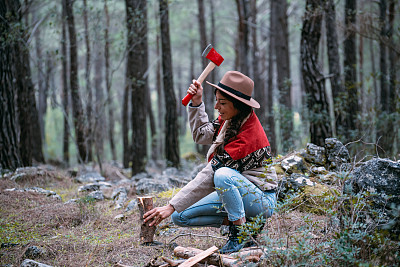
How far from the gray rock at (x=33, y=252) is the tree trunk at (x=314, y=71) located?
5346mm

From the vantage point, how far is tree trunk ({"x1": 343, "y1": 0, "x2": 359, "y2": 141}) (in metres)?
7.95

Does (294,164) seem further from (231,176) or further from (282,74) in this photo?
(282,74)

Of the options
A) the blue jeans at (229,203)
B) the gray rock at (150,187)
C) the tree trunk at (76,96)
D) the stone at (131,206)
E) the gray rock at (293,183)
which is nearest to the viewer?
the blue jeans at (229,203)

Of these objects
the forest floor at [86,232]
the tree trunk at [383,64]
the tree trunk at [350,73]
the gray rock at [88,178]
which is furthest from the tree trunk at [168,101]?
the tree trunk at [383,64]

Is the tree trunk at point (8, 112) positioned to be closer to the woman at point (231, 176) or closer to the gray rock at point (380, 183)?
the woman at point (231, 176)

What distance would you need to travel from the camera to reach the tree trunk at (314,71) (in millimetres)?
6895

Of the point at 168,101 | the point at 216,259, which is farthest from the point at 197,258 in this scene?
the point at 168,101

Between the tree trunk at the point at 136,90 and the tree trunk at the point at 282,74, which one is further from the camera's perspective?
the tree trunk at the point at 136,90

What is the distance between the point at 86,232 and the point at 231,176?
1.95 metres

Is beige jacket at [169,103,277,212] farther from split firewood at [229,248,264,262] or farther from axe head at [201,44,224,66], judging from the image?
axe head at [201,44,224,66]

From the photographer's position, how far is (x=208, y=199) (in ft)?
10.4

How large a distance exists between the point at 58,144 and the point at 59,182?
63.2 feet

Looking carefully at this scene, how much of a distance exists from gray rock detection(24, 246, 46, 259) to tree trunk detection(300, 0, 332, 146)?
5.35 meters

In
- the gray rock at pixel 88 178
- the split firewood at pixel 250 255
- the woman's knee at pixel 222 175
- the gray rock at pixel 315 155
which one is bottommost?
the gray rock at pixel 88 178
